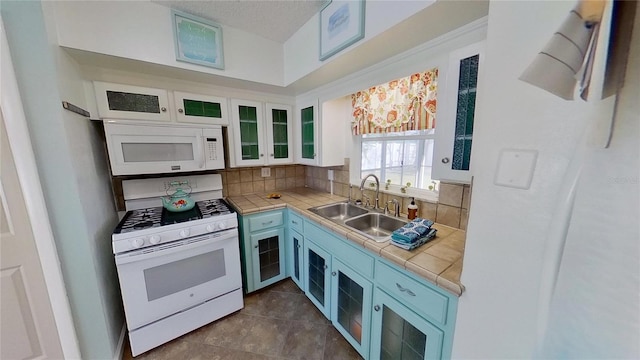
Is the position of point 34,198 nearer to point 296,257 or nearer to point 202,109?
point 202,109

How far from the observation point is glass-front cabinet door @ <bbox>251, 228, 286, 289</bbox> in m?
1.88

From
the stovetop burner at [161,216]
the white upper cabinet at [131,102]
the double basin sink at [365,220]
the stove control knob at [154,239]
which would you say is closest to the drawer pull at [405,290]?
the double basin sink at [365,220]

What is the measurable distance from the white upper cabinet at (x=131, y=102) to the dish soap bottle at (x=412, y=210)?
1985 mm

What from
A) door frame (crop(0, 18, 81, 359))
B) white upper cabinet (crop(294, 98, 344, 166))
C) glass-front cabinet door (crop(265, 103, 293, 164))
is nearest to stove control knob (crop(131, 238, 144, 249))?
door frame (crop(0, 18, 81, 359))

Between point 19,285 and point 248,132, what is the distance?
64.0 inches

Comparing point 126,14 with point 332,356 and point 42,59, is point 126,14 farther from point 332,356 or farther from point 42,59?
point 332,356

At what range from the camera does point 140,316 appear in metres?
1.37


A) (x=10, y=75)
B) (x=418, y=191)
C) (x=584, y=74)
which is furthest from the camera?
(x=418, y=191)

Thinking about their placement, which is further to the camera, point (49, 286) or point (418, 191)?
point (418, 191)

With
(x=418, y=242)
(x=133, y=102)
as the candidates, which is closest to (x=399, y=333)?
(x=418, y=242)

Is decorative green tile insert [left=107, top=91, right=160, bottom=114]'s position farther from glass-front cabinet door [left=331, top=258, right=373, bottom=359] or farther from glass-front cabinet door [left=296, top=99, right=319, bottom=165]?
glass-front cabinet door [left=331, top=258, right=373, bottom=359]

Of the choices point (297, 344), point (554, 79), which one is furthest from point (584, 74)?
point (297, 344)

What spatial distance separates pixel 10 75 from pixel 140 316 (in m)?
1.44

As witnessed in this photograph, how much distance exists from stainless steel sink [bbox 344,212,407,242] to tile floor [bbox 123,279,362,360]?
0.80m
